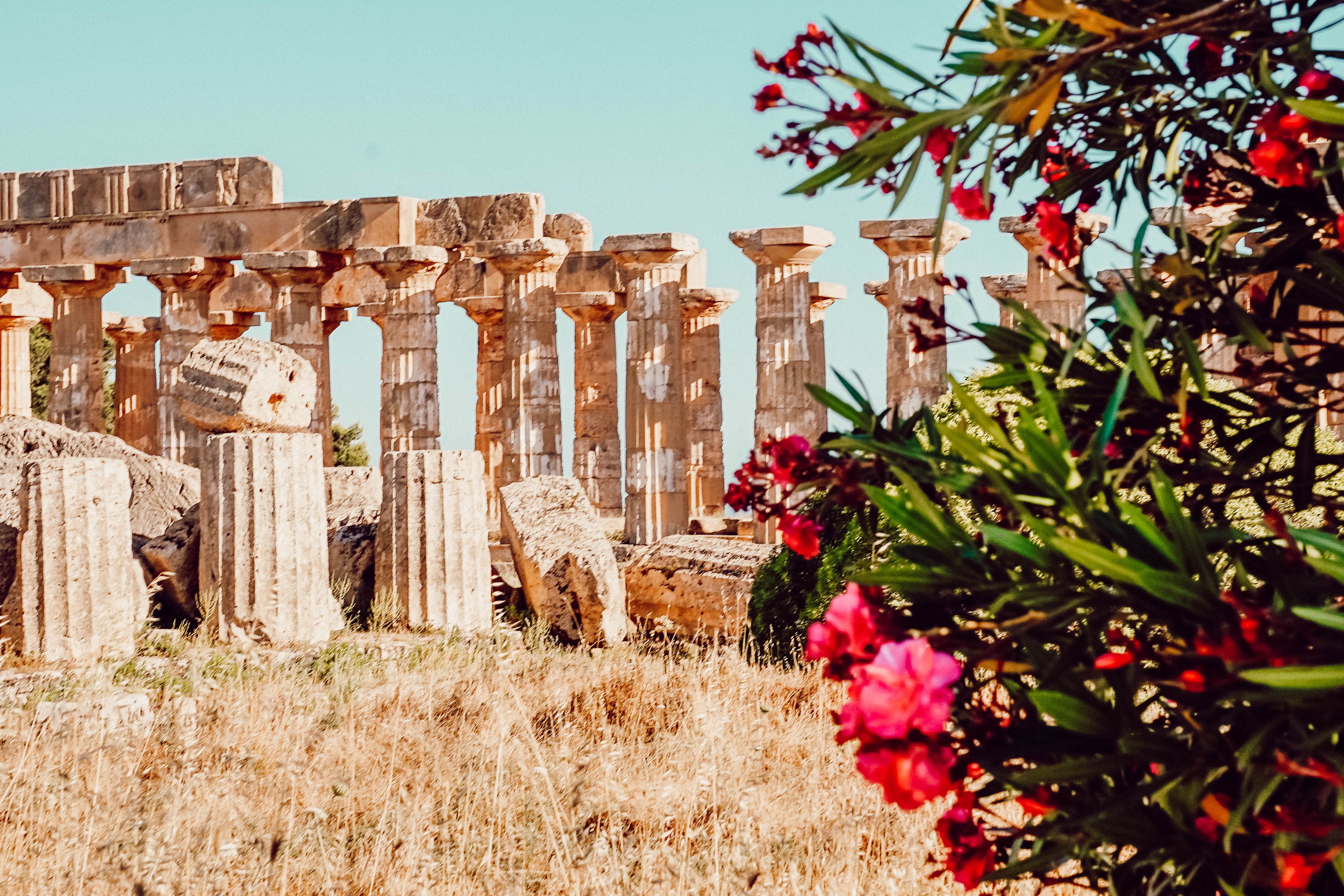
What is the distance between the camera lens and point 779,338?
68.5ft

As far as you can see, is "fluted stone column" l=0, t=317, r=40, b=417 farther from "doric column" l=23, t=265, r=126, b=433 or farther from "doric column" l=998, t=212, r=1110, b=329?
"doric column" l=998, t=212, r=1110, b=329

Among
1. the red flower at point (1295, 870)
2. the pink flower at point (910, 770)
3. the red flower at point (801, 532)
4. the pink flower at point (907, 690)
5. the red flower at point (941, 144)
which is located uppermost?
the red flower at point (941, 144)

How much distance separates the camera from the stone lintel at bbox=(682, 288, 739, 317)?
2488cm

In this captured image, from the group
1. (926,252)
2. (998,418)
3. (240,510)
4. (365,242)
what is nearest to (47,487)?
(240,510)

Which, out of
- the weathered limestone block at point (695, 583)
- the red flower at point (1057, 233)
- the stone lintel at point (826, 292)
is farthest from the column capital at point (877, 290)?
the red flower at point (1057, 233)

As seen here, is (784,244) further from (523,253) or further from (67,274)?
(67,274)

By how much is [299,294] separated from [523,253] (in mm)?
3657

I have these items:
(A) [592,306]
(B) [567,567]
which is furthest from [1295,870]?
(A) [592,306]

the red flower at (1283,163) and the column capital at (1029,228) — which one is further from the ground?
the column capital at (1029,228)

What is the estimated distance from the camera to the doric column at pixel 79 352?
2302 cm

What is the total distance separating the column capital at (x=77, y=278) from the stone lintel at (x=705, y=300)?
30.5 ft

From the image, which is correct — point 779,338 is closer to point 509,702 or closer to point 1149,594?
point 509,702

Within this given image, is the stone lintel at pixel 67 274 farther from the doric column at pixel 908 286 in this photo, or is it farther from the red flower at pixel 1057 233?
the red flower at pixel 1057 233

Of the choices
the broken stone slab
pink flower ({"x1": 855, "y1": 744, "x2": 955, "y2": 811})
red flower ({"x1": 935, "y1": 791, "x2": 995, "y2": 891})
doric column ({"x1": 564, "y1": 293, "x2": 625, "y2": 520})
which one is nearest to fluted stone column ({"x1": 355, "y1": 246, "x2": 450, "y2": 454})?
doric column ({"x1": 564, "y1": 293, "x2": 625, "y2": 520})
